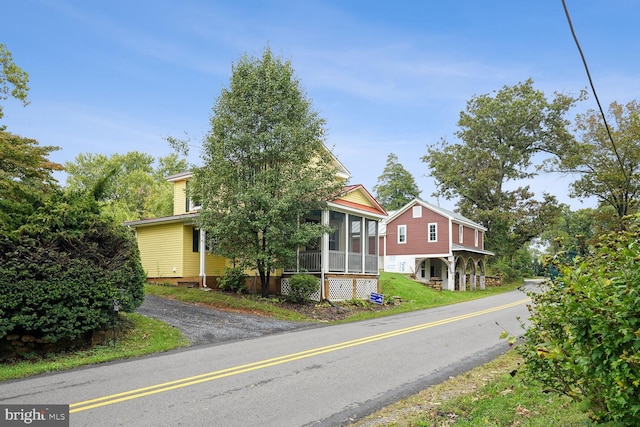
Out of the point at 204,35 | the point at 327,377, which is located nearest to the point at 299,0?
the point at 204,35

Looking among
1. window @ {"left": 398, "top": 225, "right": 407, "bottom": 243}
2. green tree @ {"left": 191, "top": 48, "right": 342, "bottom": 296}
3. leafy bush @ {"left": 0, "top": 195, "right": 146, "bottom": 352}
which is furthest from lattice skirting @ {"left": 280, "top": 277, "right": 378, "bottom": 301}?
window @ {"left": 398, "top": 225, "right": 407, "bottom": 243}

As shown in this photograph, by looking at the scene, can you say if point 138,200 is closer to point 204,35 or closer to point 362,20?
point 204,35

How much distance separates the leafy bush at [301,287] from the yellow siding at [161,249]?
18.9ft

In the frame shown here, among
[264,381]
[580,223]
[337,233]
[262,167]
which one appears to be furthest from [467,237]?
[580,223]

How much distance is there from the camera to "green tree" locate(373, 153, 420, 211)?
58.8m

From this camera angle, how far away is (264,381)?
7.33m

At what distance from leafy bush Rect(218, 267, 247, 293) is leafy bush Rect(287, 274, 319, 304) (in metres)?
2.25

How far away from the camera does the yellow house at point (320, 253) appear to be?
19812 mm

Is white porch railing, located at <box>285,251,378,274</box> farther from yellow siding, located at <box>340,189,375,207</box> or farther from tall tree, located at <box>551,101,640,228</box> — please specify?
tall tree, located at <box>551,101,640,228</box>

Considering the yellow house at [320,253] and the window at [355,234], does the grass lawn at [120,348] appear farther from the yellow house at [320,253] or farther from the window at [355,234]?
the window at [355,234]

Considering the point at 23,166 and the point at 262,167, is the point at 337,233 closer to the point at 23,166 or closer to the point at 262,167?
the point at 262,167

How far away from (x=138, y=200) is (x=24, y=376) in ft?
145

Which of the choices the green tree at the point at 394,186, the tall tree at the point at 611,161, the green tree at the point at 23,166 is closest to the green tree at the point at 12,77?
the green tree at the point at 23,166

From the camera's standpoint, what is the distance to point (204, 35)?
15328mm
